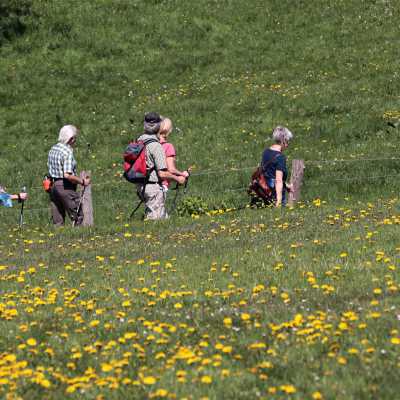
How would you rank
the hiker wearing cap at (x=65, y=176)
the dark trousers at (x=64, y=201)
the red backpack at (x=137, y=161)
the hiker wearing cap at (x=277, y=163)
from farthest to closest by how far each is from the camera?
1. the hiker wearing cap at (x=277, y=163)
2. the dark trousers at (x=64, y=201)
3. the hiker wearing cap at (x=65, y=176)
4. the red backpack at (x=137, y=161)

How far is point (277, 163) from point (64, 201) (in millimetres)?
3817

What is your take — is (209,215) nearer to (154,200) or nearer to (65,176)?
(154,200)

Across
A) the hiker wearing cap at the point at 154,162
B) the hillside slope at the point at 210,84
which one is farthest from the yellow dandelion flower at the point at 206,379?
the hillside slope at the point at 210,84

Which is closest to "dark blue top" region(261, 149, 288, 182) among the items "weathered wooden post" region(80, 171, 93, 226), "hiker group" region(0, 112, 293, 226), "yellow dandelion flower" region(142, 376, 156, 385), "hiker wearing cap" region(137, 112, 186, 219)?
"hiker group" region(0, 112, 293, 226)

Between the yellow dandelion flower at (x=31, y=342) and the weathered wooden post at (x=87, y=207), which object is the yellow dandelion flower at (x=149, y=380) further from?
the weathered wooden post at (x=87, y=207)

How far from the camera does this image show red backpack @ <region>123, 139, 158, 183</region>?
13.6 metres

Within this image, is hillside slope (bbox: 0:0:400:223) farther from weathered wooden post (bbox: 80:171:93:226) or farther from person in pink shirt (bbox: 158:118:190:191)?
person in pink shirt (bbox: 158:118:190:191)

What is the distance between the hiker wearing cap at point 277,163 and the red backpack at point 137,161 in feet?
8.11

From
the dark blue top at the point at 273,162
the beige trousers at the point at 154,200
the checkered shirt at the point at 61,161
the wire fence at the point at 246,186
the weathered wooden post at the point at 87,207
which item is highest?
the checkered shirt at the point at 61,161

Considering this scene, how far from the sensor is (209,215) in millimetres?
15938

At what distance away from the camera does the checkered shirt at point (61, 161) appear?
46.6 feet

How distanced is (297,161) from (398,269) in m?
7.79

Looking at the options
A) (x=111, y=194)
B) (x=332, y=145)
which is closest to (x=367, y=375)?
(x=111, y=194)

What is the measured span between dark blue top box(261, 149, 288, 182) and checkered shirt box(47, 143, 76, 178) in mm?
3461
